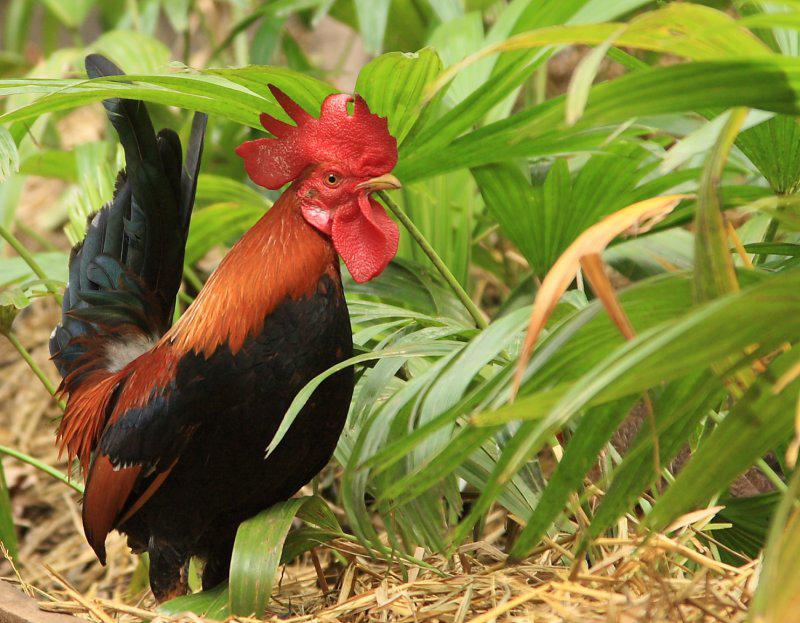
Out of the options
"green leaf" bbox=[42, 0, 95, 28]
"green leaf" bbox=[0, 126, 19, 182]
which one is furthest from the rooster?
"green leaf" bbox=[42, 0, 95, 28]

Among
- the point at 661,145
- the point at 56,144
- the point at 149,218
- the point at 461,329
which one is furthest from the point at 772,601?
the point at 56,144

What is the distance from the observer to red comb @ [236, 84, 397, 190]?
1.52m

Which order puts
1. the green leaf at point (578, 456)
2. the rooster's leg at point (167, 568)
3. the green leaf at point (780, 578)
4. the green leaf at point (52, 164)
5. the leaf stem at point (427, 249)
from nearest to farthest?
the green leaf at point (780, 578), the green leaf at point (578, 456), the leaf stem at point (427, 249), the rooster's leg at point (167, 568), the green leaf at point (52, 164)

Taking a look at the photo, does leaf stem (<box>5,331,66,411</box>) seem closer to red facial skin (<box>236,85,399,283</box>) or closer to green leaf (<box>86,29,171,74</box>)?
red facial skin (<box>236,85,399,283</box>)

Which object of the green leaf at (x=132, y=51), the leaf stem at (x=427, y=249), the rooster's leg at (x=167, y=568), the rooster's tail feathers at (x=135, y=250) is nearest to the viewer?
the leaf stem at (x=427, y=249)

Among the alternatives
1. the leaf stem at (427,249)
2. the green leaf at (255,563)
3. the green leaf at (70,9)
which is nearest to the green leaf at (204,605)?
the green leaf at (255,563)

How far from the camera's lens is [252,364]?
60.6 inches

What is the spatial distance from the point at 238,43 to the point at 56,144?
988 millimetres

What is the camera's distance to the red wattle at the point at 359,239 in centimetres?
156

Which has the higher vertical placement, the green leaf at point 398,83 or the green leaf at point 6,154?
the green leaf at point 398,83

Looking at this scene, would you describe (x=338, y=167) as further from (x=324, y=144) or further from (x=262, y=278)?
(x=262, y=278)

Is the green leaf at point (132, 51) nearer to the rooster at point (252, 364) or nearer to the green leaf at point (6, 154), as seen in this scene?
the rooster at point (252, 364)

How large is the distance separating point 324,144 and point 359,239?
17 centimetres

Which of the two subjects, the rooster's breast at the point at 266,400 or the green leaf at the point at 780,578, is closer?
the green leaf at the point at 780,578
